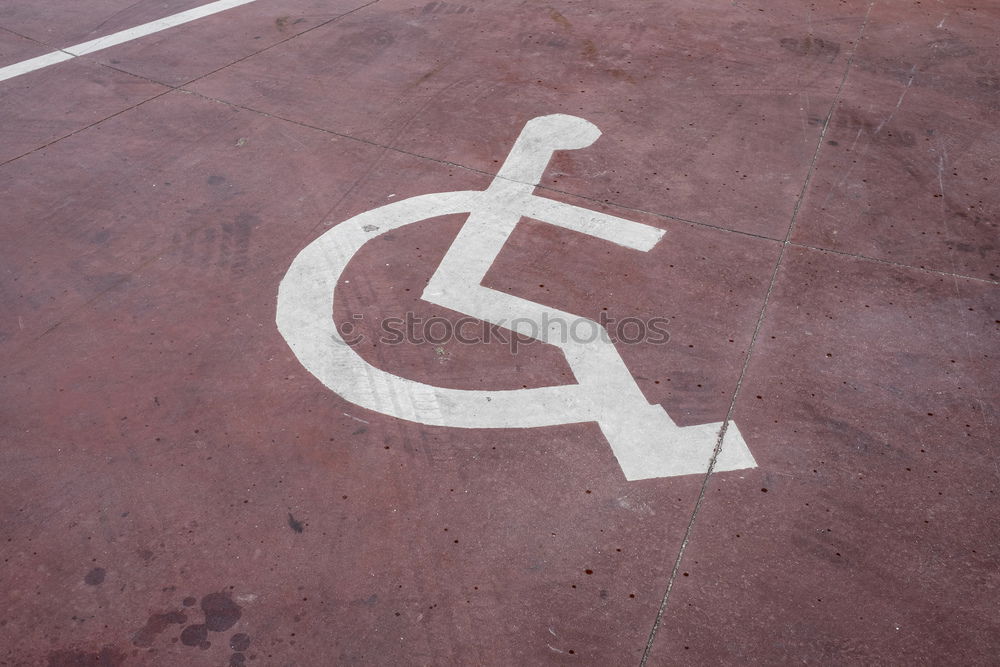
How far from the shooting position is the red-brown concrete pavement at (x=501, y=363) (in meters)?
4.01

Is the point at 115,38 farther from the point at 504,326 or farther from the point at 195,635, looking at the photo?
the point at 195,635

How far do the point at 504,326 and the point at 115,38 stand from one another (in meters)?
7.35

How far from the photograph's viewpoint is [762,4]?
10297 millimetres

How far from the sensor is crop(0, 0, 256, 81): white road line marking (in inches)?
362

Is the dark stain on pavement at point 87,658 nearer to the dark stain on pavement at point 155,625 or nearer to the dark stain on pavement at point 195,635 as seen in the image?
the dark stain on pavement at point 155,625

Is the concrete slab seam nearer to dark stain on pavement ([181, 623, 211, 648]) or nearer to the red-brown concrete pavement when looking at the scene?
the red-brown concrete pavement

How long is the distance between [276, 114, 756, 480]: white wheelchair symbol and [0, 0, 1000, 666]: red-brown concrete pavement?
3 centimetres

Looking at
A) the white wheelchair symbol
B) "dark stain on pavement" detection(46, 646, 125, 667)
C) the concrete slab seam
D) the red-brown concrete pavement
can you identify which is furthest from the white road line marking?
the concrete slab seam

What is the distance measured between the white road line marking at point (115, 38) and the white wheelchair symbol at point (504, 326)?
17.6 ft

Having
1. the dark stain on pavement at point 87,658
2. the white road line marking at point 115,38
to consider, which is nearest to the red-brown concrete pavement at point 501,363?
the dark stain on pavement at point 87,658

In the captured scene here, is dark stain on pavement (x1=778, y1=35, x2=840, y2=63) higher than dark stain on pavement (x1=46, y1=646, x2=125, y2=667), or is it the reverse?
dark stain on pavement (x1=778, y1=35, x2=840, y2=63)

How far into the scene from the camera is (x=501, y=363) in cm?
531

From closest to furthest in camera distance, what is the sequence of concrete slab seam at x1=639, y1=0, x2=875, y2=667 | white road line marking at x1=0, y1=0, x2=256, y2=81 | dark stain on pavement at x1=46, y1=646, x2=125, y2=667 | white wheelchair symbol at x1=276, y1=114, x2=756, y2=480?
dark stain on pavement at x1=46, y1=646, x2=125, y2=667 → concrete slab seam at x1=639, y1=0, x2=875, y2=667 → white wheelchair symbol at x1=276, y1=114, x2=756, y2=480 → white road line marking at x1=0, y1=0, x2=256, y2=81

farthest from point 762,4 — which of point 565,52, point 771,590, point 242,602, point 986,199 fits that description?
point 242,602
